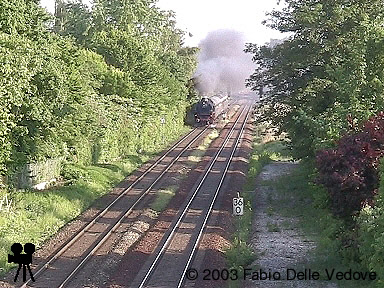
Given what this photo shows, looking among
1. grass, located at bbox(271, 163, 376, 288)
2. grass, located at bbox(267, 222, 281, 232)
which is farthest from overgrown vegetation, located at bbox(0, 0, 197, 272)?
grass, located at bbox(271, 163, 376, 288)

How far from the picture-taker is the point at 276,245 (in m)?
21.0

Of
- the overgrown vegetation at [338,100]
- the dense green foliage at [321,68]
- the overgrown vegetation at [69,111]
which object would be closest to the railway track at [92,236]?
the overgrown vegetation at [69,111]

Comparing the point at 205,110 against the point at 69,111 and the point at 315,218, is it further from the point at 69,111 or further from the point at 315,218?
the point at 315,218

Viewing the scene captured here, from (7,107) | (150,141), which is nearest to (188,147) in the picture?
(150,141)

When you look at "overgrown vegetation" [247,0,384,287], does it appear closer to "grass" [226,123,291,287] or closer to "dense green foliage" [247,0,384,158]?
"dense green foliage" [247,0,384,158]

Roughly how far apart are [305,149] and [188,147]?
26.4 meters

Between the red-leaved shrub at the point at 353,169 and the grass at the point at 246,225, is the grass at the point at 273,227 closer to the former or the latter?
the grass at the point at 246,225

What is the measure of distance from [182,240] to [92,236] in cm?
326

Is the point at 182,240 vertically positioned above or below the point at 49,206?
below

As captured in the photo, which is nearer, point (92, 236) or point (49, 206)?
point (92, 236)

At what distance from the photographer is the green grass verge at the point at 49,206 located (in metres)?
21.8

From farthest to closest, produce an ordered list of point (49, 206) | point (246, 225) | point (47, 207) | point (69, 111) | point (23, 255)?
point (69, 111) → point (49, 206) → point (47, 207) → point (246, 225) → point (23, 255)

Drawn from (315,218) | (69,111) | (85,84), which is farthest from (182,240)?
(85,84)

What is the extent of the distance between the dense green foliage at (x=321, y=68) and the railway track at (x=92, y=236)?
7.85 metres
